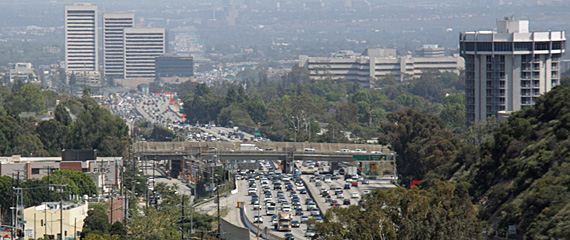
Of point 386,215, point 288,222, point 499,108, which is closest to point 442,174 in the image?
point 288,222

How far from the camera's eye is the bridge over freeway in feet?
373

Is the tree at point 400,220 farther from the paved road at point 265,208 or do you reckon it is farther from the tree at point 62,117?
the tree at point 62,117

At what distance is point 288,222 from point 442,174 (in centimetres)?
1894

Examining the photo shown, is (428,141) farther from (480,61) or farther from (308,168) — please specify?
(308,168)

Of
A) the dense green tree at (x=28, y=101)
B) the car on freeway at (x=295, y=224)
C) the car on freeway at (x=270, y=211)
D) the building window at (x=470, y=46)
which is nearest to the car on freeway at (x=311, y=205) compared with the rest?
the car on freeway at (x=270, y=211)

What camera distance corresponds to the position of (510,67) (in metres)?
112

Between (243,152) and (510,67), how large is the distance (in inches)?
1171

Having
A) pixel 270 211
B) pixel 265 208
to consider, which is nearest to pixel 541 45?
pixel 265 208

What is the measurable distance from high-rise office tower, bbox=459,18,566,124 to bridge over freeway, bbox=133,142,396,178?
40.5 ft

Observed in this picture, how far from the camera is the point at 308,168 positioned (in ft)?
410

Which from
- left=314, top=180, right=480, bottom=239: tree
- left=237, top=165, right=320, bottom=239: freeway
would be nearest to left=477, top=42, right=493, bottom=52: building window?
left=237, top=165, right=320, bottom=239: freeway

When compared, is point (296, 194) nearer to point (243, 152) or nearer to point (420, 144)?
point (420, 144)

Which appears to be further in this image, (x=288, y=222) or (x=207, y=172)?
(x=207, y=172)

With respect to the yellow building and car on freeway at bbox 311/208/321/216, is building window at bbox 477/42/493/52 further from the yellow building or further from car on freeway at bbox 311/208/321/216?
the yellow building
